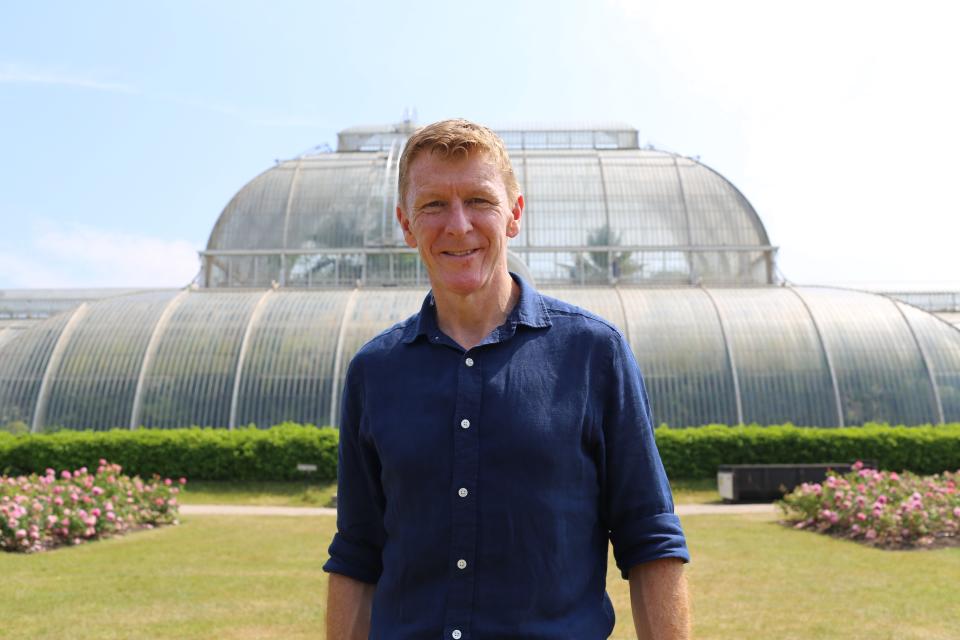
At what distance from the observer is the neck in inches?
103

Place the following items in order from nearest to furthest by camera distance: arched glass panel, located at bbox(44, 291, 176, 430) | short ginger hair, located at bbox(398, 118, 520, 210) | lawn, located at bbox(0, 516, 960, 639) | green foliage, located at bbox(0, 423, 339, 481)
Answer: short ginger hair, located at bbox(398, 118, 520, 210)
lawn, located at bbox(0, 516, 960, 639)
green foliage, located at bbox(0, 423, 339, 481)
arched glass panel, located at bbox(44, 291, 176, 430)

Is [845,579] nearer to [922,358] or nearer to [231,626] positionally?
[231,626]

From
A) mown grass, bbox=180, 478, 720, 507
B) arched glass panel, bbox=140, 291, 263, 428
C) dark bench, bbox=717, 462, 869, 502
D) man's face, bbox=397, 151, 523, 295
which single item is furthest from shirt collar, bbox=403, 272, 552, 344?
arched glass panel, bbox=140, 291, 263, 428

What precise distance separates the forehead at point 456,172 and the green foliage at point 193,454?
20.8 m

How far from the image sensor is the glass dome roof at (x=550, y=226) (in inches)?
1326

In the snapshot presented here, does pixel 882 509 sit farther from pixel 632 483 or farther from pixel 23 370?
pixel 23 370

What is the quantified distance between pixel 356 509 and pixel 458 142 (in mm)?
1099

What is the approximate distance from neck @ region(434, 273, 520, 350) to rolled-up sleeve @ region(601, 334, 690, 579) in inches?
13.4

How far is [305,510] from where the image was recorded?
64.8 feet

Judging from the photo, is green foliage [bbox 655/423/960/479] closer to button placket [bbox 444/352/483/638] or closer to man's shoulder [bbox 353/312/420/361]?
man's shoulder [bbox 353/312/420/361]

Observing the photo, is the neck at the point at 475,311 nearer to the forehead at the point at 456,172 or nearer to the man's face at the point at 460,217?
the man's face at the point at 460,217

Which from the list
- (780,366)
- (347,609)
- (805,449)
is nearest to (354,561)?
(347,609)

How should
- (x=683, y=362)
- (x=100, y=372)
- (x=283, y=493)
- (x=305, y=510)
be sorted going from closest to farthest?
1. (x=305, y=510)
2. (x=283, y=493)
3. (x=683, y=362)
4. (x=100, y=372)

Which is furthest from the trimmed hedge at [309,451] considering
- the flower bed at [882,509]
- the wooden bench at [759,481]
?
the flower bed at [882,509]
